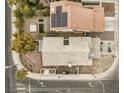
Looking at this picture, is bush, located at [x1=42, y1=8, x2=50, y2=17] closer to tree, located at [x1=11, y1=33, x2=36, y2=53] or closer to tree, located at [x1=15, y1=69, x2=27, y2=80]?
tree, located at [x1=11, y1=33, x2=36, y2=53]

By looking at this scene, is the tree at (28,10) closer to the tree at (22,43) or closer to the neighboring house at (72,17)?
the neighboring house at (72,17)

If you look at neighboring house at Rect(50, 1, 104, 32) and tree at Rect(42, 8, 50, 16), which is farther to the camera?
tree at Rect(42, 8, 50, 16)

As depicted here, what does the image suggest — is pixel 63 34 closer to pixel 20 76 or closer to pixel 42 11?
pixel 42 11

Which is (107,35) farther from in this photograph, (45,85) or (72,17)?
(45,85)

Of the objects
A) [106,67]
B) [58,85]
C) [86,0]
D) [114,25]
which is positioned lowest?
[58,85]

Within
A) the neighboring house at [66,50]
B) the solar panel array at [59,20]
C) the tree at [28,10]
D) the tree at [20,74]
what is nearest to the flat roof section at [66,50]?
the neighboring house at [66,50]

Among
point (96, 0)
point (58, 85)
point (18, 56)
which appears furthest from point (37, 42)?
point (96, 0)

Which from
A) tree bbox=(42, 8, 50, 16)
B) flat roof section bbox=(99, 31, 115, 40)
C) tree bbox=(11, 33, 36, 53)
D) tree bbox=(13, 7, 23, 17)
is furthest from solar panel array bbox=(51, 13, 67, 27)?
flat roof section bbox=(99, 31, 115, 40)
